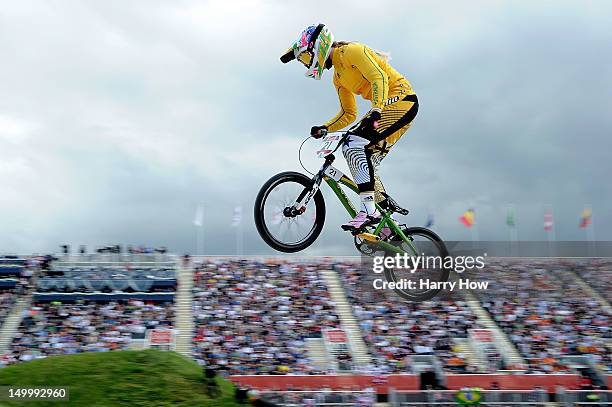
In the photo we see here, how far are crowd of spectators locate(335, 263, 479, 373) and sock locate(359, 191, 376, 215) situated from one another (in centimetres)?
1556

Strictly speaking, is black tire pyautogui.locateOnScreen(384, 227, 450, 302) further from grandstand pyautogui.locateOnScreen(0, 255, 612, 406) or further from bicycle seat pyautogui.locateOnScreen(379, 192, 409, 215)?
grandstand pyautogui.locateOnScreen(0, 255, 612, 406)

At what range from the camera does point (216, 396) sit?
47.4 ft

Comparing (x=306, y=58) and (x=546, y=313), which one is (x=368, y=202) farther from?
(x=546, y=313)

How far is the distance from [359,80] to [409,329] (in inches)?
794

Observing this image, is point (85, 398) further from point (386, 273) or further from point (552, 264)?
point (552, 264)

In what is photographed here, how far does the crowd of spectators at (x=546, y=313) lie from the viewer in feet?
89.2

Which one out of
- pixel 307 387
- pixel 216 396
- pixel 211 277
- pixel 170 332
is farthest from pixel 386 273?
pixel 211 277

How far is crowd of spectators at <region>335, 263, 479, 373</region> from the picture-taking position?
26.2 meters

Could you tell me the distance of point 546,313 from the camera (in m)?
30.6

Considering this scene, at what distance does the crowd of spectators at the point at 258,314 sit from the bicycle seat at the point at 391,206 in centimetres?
1645

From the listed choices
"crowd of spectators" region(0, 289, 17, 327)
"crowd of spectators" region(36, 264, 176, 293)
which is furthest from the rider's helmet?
"crowd of spectators" region(0, 289, 17, 327)

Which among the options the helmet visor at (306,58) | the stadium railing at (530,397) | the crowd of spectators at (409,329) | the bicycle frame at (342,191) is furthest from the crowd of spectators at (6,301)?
the helmet visor at (306,58)

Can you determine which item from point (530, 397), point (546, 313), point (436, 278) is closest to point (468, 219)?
point (436, 278)

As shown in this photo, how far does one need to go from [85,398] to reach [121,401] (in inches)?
30.6
